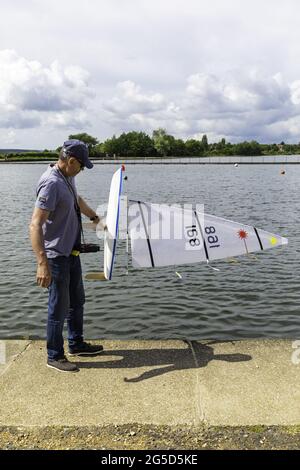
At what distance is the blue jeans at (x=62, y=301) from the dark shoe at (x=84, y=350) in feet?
0.23

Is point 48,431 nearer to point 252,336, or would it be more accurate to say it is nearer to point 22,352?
point 22,352

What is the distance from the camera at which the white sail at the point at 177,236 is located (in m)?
6.74

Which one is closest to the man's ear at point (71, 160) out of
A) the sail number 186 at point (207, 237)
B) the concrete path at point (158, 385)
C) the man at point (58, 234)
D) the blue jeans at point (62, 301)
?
the man at point (58, 234)

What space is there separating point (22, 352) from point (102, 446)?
7.87 feet

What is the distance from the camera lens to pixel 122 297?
10.8m

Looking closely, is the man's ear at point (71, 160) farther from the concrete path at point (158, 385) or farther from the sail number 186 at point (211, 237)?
the concrete path at point (158, 385)

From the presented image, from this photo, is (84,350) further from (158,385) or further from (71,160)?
(71,160)

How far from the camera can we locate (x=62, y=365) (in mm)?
5492

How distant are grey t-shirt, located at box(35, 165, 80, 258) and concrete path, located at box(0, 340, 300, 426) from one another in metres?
1.54

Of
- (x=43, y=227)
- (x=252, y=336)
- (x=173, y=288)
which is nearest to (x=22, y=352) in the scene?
(x=43, y=227)

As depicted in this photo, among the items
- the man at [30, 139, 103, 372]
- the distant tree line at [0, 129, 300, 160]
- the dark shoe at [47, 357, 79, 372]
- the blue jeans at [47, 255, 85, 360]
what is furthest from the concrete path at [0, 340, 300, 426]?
the distant tree line at [0, 129, 300, 160]

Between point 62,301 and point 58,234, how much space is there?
829mm

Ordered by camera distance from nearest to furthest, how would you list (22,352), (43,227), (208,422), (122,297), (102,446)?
(102,446) < (208,422) < (43,227) < (22,352) < (122,297)

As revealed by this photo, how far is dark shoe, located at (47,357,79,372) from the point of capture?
5473 millimetres
